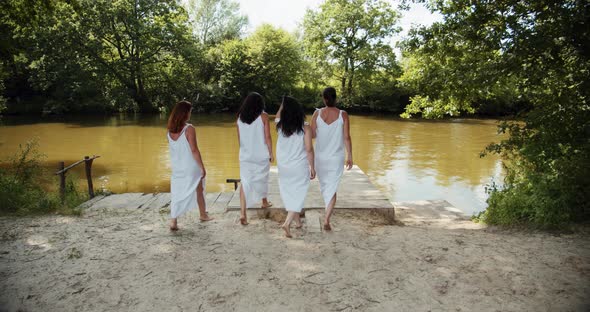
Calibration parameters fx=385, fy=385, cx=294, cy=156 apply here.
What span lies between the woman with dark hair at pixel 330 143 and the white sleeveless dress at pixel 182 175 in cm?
172

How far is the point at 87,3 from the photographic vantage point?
28.0 metres

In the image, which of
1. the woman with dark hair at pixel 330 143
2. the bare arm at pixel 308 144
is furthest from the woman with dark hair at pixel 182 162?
the woman with dark hair at pixel 330 143

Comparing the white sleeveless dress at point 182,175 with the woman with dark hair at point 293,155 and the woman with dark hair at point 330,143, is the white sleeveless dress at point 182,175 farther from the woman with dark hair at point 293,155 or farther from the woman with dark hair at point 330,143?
the woman with dark hair at point 330,143

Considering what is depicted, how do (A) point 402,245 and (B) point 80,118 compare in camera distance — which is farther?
(B) point 80,118

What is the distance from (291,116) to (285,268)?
1.93 meters

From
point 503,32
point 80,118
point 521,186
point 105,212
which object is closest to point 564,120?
point 521,186

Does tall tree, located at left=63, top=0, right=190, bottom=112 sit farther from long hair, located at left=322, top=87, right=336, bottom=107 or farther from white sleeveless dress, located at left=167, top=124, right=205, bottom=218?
long hair, located at left=322, top=87, right=336, bottom=107

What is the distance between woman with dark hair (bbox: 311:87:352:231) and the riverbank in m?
0.58

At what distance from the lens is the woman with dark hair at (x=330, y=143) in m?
5.14

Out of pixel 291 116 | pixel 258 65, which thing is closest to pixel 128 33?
pixel 258 65

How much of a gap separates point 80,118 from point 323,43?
21.8 metres

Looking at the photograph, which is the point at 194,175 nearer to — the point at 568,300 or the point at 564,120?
the point at 568,300

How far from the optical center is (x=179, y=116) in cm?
508

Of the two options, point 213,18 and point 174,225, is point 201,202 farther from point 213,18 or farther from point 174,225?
point 213,18
